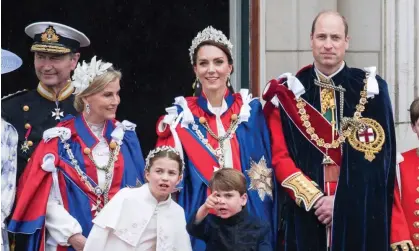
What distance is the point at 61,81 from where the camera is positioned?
26.7 feet

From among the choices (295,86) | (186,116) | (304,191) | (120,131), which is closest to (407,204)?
(304,191)

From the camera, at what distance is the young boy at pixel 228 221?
6.93 metres

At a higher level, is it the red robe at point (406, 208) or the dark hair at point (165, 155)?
the dark hair at point (165, 155)

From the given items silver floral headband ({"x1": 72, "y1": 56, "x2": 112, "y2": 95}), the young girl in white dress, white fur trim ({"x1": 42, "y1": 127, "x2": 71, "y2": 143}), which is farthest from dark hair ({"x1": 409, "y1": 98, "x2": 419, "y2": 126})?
white fur trim ({"x1": 42, "y1": 127, "x2": 71, "y2": 143})

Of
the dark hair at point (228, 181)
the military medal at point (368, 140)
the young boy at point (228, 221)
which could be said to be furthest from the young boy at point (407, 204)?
the dark hair at point (228, 181)

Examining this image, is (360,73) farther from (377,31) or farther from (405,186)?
(377,31)

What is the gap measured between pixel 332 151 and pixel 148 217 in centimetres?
112

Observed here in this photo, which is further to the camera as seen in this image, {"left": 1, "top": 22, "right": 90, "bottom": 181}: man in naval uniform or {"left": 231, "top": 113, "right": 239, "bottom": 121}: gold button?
{"left": 1, "top": 22, "right": 90, "bottom": 181}: man in naval uniform

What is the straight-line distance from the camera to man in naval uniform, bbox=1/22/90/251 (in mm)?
8023

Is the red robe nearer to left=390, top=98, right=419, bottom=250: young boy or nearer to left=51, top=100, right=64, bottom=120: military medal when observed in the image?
left=390, top=98, right=419, bottom=250: young boy

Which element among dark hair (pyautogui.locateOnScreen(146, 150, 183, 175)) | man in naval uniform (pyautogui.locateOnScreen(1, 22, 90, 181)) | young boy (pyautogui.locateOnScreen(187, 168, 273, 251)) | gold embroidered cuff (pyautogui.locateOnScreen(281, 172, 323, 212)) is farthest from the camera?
man in naval uniform (pyautogui.locateOnScreen(1, 22, 90, 181))

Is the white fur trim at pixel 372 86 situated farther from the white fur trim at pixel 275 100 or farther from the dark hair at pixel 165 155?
the dark hair at pixel 165 155

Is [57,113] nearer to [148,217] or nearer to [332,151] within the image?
[148,217]

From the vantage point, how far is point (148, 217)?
706cm
